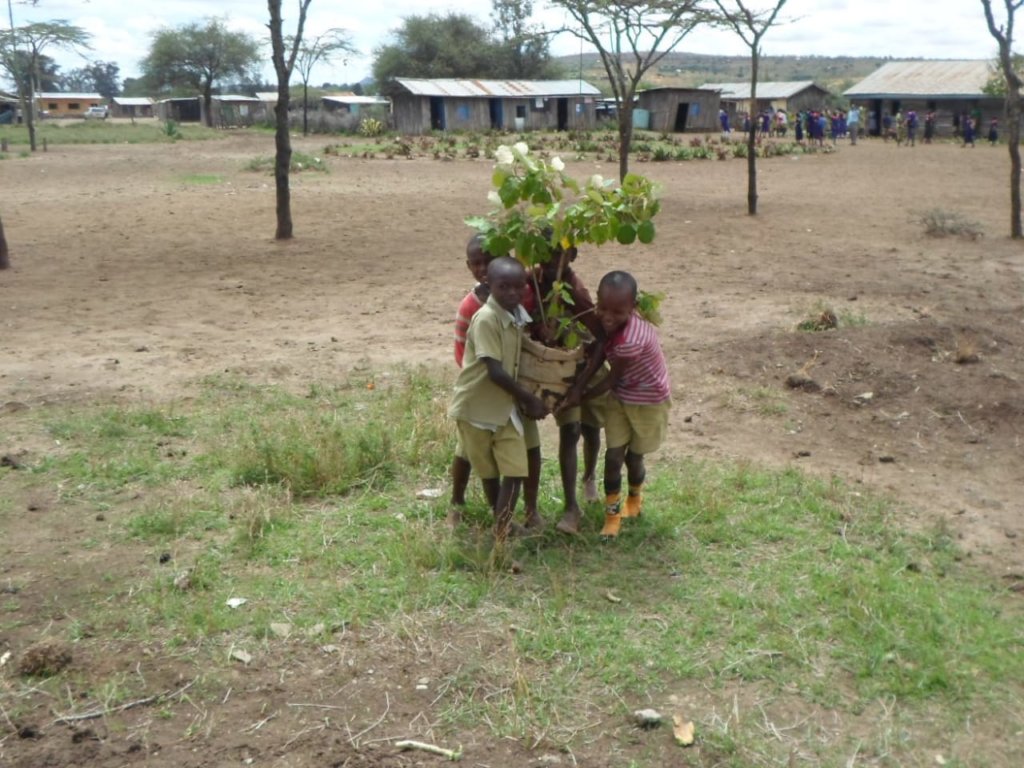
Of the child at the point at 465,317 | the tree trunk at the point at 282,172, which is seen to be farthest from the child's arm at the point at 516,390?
the tree trunk at the point at 282,172

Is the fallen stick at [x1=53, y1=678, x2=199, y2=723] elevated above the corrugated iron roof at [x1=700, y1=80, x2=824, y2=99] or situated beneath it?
situated beneath

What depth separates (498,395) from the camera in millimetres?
3891

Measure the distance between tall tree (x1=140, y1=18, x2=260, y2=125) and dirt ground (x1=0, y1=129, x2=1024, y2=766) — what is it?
55.9m

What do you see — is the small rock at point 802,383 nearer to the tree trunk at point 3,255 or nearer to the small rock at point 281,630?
the small rock at point 281,630

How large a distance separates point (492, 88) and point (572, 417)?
45660 mm

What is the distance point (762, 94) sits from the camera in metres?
57.0

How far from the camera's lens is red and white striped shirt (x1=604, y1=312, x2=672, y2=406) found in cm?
397


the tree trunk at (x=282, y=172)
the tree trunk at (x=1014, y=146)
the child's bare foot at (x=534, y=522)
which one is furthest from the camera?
the tree trunk at (x=282, y=172)

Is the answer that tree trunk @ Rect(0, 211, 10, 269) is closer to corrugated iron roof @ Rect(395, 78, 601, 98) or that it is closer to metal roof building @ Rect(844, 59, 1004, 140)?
metal roof building @ Rect(844, 59, 1004, 140)

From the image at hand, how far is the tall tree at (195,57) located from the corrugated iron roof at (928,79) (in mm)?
42293

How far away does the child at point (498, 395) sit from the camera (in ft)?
12.2

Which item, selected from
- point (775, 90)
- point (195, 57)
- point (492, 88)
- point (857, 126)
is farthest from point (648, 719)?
point (195, 57)

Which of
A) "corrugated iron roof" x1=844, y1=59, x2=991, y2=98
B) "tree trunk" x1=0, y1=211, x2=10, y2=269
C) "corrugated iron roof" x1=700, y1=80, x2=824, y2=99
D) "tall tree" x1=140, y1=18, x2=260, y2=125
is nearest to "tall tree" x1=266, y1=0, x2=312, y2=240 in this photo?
"tree trunk" x1=0, y1=211, x2=10, y2=269

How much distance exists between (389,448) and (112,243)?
811 centimetres
